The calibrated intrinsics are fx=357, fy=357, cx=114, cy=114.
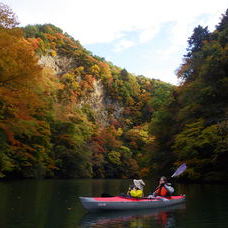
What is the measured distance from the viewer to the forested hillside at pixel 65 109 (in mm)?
21406

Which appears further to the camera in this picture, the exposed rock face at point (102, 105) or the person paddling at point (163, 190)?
the exposed rock face at point (102, 105)

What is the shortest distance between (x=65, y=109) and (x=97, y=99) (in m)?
29.6

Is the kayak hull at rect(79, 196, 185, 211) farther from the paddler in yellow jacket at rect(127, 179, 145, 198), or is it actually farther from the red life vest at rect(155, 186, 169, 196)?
the red life vest at rect(155, 186, 169, 196)

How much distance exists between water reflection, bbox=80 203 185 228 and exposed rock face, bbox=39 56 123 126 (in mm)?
55657

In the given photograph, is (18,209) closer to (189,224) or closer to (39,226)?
(39,226)

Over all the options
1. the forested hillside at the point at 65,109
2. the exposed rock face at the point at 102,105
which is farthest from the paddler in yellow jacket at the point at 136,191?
the exposed rock face at the point at 102,105

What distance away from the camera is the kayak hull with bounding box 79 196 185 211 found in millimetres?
12414

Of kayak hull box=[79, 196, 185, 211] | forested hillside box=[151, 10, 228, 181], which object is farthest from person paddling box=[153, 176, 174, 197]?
forested hillside box=[151, 10, 228, 181]

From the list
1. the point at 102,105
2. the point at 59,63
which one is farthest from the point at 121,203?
the point at 102,105

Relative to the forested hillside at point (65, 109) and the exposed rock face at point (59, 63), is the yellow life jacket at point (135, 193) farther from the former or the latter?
the exposed rock face at point (59, 63)

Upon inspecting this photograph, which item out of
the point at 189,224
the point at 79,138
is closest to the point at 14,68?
the point at 189,224

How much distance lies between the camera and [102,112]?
74812 mm

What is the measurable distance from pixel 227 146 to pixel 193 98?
6546 millimetres

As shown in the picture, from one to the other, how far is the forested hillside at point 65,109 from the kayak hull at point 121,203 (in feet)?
32.1
